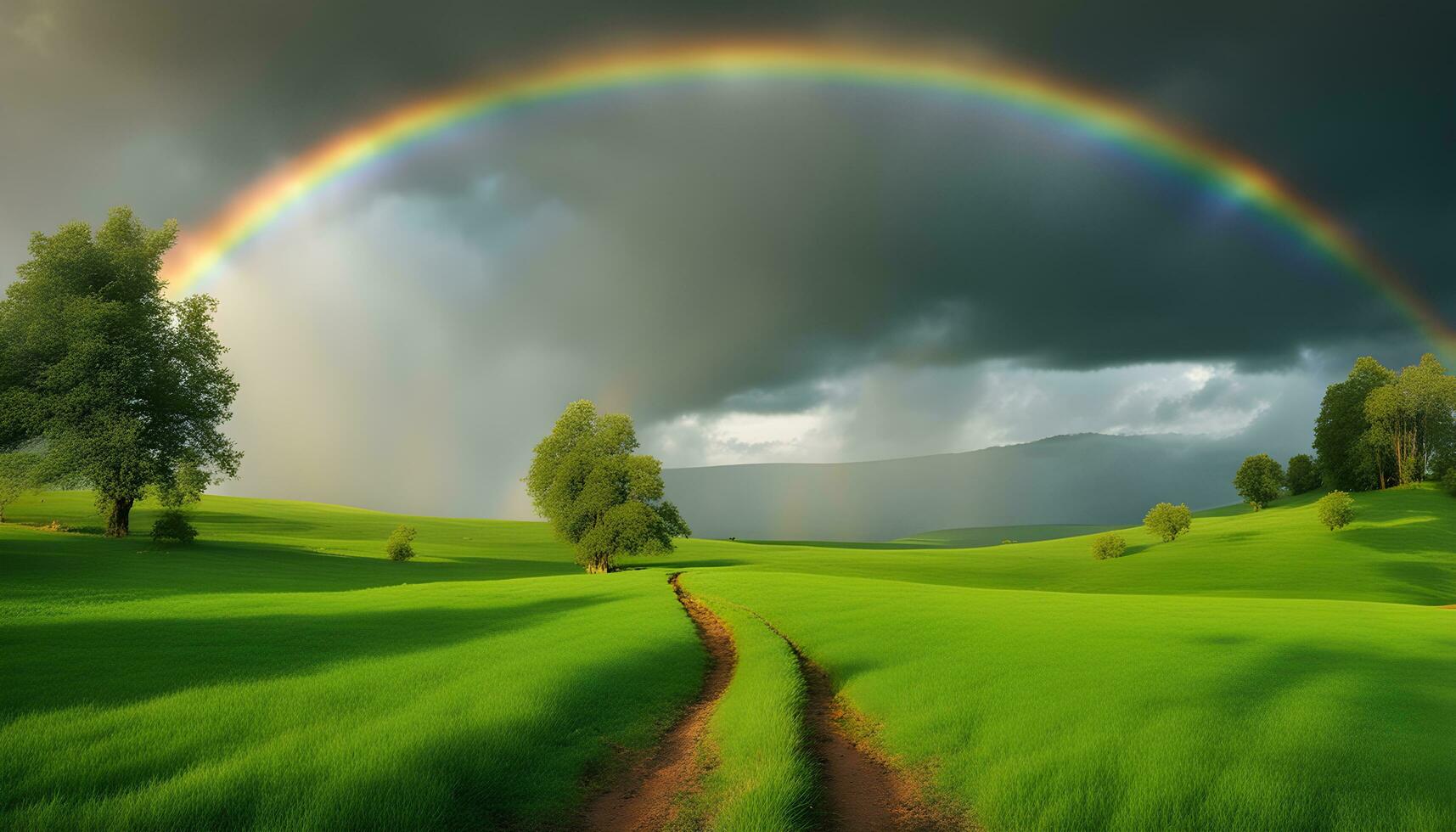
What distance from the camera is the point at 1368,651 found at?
18.6 meters

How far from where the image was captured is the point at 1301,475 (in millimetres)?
107625

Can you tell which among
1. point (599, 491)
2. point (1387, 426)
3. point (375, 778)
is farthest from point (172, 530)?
point (1387, 426)

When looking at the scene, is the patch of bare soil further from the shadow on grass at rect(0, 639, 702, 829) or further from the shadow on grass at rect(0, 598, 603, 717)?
the shadow on grass at rect(0, 598, 603, 717)

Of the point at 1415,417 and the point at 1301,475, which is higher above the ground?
the point at 1415,417

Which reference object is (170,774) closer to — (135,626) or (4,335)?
(135,626)

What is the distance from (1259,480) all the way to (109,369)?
5492 inches

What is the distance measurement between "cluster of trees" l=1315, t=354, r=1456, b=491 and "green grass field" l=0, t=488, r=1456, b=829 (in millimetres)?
82342

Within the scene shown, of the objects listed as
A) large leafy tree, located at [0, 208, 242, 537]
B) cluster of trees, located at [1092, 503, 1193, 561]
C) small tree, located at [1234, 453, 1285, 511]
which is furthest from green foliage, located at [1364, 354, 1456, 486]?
large leafy tree, located at [0, 208, 242, 537]

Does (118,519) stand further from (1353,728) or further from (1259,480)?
(1259,480)

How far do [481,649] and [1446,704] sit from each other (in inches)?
890

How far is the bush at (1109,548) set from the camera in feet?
243

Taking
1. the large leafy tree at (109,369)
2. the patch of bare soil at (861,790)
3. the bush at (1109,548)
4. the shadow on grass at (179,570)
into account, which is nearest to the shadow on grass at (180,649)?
the shadow on grass at (179,570)

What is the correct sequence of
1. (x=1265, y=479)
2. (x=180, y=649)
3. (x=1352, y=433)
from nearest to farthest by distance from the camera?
(x=180, y=649)
(x=1352, y=433)
(x=1265, y=479)

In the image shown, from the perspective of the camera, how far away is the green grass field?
853 centimetres
